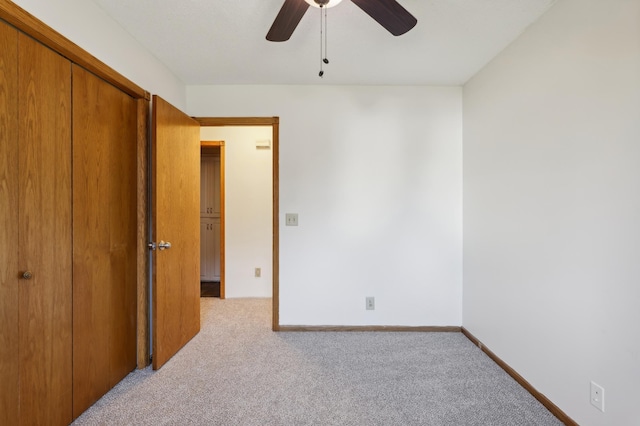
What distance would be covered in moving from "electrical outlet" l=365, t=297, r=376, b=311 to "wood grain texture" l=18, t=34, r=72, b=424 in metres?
2.14

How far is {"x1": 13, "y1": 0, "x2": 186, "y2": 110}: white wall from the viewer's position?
138 centimetres

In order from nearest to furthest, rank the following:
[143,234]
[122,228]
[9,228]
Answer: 1. [9,228]
2. [122,228]
3. [143,234]

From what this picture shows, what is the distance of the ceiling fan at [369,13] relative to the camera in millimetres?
1250

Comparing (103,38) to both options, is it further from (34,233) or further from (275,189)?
(275,189)

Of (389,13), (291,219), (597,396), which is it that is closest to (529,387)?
(597,396)

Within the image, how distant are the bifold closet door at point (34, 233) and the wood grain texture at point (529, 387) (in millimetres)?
2632

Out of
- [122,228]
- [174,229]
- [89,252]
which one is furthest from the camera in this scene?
[174,229]

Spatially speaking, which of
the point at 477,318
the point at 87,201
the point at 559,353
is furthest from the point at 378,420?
the point at 87,201

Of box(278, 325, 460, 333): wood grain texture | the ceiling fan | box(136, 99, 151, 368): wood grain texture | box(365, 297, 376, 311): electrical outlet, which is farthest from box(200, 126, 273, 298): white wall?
the ceiling fan

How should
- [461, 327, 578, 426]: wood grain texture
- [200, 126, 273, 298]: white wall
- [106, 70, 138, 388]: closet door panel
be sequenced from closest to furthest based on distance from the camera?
[461, 327, 578, 426]: wood grain texture
[106, 70, 138, 388]: closet door panel
[200, 126, 273, 298]: white wall

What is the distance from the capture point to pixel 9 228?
1.23 m

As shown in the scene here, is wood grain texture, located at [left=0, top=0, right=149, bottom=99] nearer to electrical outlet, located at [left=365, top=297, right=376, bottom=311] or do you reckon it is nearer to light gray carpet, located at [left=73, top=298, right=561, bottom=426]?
light gray carpet, located at [left=73, top=298, right=561, bottom=426]

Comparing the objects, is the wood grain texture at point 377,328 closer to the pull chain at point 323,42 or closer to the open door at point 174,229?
the open door at point 174,229

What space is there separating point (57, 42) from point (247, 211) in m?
2.53
